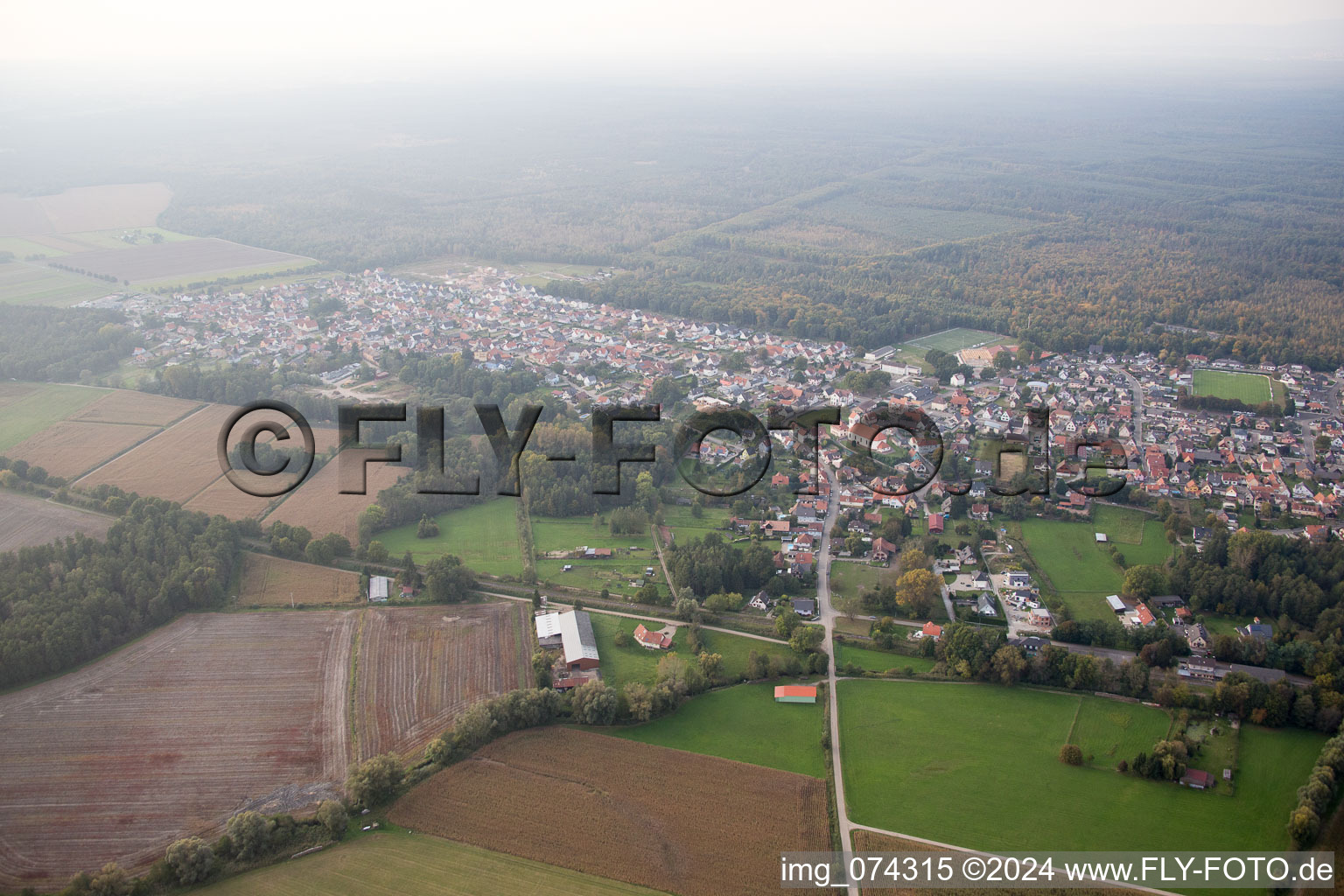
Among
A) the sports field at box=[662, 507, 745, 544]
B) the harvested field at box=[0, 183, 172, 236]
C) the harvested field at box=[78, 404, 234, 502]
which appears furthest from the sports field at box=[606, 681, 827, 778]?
the harvested field at box=[0, 183, 172, 236]

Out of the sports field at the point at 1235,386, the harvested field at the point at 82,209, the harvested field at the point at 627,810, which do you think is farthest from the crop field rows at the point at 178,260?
the sports field at the point at 1235,386

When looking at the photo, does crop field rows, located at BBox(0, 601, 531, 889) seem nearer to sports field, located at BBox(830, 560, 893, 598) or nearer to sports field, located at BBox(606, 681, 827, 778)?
sports field, located at BBox(606, 681, 827, 778)

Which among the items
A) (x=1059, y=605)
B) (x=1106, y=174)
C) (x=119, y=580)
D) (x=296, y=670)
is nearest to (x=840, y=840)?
(x=1059, y=605)

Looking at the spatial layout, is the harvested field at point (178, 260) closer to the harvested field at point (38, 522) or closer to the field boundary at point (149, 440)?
the field boundary at point (149, 440)

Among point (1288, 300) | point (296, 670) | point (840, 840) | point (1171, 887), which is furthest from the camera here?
point (1288, 300)

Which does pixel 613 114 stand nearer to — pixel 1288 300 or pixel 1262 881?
pixel 1288 300
